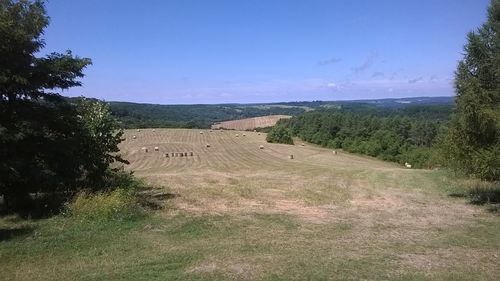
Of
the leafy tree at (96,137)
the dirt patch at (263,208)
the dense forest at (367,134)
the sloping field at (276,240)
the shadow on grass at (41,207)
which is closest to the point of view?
the sloping field at (276,240)

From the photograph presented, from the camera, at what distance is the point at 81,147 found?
607 inches

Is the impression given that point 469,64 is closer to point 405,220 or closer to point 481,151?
point 481,151

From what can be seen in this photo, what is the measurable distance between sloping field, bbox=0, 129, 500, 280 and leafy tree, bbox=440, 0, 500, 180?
1.83 metres

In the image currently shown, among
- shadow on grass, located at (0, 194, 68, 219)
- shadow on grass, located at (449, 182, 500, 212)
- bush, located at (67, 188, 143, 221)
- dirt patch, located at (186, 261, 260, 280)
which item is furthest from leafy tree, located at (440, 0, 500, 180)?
shadow on grass, located at (0, 194, 68, 219)

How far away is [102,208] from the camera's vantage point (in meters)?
13.0

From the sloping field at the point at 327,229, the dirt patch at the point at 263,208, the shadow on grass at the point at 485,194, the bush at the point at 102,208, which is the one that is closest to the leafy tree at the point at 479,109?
the shadow on grass at the point at 485,194

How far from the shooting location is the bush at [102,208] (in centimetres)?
1281

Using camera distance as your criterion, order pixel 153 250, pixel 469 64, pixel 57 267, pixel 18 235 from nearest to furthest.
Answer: pixel 57 267, pixel 153 250, pixel 18 235, pixel 469 64

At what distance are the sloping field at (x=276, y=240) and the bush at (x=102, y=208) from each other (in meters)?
0.52

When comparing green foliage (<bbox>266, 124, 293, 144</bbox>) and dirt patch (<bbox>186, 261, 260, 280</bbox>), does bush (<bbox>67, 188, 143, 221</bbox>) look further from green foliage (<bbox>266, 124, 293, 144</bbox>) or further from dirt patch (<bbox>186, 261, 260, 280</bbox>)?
green foliage (<bbox>266, 124, 293, 144</bbox>)

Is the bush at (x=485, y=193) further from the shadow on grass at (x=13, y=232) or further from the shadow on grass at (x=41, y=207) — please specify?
the shadow on grass at (x=13, y=232)

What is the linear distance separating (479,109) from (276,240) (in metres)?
9.27

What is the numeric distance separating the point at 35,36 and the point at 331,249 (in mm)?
10797

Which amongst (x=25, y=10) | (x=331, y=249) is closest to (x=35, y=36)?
(x=25, y=10)
